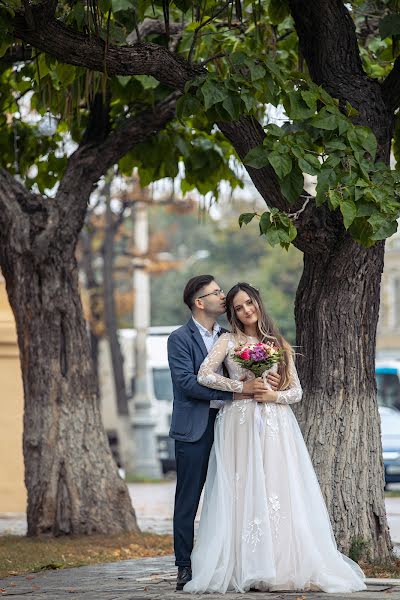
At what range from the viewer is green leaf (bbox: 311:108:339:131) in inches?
348

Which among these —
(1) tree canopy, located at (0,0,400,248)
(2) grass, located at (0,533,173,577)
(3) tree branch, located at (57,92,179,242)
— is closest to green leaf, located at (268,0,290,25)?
(1) tree canopy, located at (0,0,400,248)

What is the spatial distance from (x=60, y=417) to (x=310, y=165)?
17.8 ft

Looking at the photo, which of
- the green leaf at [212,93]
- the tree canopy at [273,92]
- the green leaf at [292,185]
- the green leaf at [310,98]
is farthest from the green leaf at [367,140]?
the green leaf at [212,93]

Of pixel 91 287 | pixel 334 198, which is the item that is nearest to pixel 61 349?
pixel 334 198

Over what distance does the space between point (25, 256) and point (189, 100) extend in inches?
167

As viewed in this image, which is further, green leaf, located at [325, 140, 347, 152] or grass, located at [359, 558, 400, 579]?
grass, located at [359, 558, 400, 579]

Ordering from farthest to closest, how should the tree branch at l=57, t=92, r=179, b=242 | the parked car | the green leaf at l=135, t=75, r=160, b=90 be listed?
1. the parked car
2. the tree branch at l=57, t=92, r=179, b=242
3. the green leaf at l=135, t=75, r=160, b=90

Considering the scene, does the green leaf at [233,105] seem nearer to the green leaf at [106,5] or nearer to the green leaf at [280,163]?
the green leaf at [280,163]

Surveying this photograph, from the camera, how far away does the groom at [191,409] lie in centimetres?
845

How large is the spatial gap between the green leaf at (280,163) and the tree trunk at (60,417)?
481 centimetres

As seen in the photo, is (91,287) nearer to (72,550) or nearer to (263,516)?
(72,550)

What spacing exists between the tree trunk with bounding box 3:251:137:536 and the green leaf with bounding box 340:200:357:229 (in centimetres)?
523

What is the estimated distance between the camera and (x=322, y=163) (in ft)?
28.8

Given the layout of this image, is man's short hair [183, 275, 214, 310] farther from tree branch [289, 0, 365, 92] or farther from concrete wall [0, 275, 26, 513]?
concrete wall [0, 275, 26, 513]
